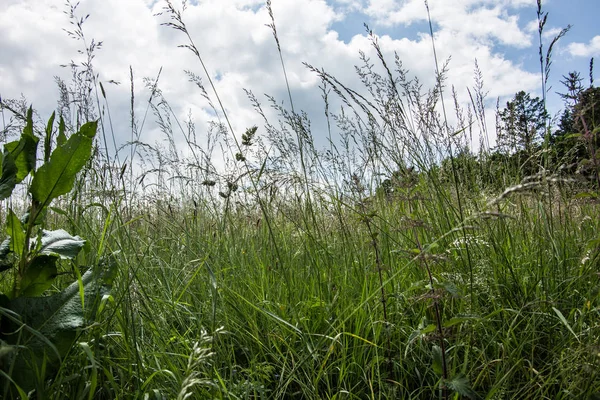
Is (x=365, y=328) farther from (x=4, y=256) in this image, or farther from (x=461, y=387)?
(x=4, y=256)

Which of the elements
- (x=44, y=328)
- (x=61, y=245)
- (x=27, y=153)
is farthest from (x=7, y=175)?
(x=44, y=328)

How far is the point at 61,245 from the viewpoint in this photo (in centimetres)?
124

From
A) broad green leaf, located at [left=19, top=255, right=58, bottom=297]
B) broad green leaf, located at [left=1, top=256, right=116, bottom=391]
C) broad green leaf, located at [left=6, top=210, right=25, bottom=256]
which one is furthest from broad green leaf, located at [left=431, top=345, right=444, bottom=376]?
broad green leaf, located at [left=6, top=210, right=25, bottom=256]

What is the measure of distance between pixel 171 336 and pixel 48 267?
1.69ft

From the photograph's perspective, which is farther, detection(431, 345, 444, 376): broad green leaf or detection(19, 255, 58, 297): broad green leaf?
detection(19, 255, 58, 297): broad green leaf

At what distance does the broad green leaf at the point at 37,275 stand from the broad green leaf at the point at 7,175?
20 centimetres

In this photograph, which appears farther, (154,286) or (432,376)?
(154,286)

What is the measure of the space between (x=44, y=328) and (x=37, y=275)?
0.55 feet

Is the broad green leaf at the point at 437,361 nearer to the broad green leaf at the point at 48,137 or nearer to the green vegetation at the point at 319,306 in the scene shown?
the green vegetation at the point at 319,306

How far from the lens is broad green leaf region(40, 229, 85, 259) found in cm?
121

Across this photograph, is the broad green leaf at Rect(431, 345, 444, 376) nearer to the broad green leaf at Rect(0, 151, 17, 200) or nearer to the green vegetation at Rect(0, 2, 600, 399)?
the green vegetation at Rect(0, 2, 600, 399)

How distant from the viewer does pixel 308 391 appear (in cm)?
128

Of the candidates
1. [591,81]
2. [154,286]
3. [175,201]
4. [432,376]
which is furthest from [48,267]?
[175,201]

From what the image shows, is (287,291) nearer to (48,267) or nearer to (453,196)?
(48,267)
